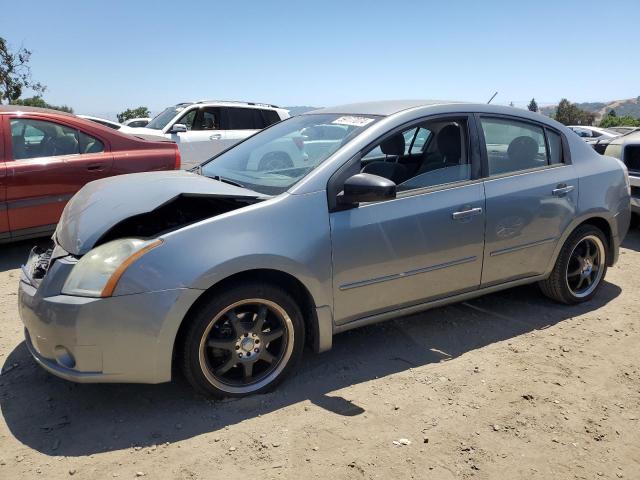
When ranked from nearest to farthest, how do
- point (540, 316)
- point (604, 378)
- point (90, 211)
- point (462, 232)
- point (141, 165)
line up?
point (90, 211)
point (604, 378)
point (462, 232)
point (540, 316)
point (141, 165)

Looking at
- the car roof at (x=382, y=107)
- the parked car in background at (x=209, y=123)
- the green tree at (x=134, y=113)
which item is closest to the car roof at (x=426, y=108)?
the car roof at (x=382, y=107)

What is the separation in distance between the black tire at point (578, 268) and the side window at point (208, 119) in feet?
26.6

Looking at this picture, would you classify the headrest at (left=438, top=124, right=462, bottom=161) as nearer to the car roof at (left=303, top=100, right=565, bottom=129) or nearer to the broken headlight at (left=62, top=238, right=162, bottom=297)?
the car roof at (left=303, top=100, right=565, bottom=129)

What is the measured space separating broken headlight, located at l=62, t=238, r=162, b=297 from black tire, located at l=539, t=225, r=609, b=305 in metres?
3.13

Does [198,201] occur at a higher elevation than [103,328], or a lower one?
higher

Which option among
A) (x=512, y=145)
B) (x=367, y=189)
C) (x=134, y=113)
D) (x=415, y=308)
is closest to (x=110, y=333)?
(x=367, y=189)

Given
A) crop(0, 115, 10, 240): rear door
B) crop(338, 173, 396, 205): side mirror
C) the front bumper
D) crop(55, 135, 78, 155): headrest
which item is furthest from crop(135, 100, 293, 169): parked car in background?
the front bumper

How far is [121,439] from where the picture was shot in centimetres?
258

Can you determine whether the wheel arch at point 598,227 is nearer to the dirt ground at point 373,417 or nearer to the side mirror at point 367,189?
the dirt ground at point 373,417

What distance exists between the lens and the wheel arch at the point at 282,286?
2.71m

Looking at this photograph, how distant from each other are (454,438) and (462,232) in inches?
53.2

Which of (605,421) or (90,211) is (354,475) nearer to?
(605,421)

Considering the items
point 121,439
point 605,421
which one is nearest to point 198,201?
point 121,439

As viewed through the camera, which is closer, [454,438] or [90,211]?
[454,438]
